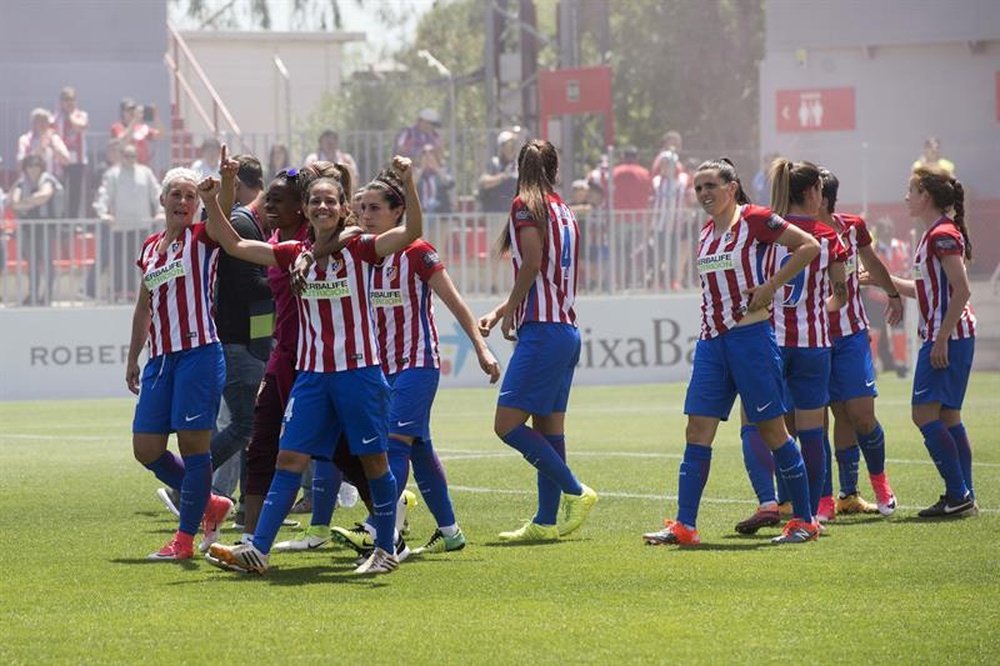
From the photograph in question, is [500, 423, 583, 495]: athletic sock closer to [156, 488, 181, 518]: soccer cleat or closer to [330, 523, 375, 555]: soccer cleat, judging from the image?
[330, 523, 375, 555]: soccer cleat

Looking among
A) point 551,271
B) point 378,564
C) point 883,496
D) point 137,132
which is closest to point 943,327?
point 883,496

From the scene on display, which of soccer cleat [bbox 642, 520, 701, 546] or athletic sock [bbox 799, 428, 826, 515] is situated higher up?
athletic sock [bbox 799, 428, 826, 515]

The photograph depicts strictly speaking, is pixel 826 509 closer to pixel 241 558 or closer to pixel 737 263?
pixel 737 263

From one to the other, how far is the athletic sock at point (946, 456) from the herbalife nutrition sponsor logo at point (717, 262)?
2147mm

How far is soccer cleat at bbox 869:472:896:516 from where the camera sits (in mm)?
11477

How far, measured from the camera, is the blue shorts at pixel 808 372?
35.9 ft

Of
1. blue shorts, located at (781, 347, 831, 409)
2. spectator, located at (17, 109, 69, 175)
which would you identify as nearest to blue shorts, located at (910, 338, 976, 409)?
blue shorts, located at (781, 347, 831, 409)

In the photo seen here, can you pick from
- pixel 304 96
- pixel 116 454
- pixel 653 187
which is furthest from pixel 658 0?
pixel 116 454

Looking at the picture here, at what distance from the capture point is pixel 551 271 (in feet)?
33.9

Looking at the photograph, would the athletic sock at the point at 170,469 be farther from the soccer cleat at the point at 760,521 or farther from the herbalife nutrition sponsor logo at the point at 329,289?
the soccer cleat at the point at 760,521

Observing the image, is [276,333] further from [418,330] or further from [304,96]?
[304,96]

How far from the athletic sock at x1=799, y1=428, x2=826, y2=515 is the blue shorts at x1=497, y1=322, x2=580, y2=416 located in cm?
142

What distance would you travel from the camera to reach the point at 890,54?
116 feet

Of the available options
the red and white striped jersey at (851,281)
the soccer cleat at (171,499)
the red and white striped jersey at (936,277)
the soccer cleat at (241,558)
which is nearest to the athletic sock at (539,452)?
the soccer cleat at (241,558)
